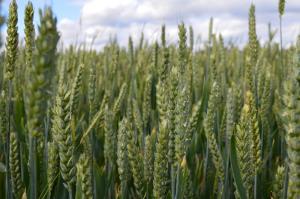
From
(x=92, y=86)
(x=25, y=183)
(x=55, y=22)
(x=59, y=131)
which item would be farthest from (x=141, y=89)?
(x=55, y=22)

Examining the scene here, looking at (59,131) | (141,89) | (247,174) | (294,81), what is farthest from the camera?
(141,89)

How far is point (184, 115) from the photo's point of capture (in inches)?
37.4

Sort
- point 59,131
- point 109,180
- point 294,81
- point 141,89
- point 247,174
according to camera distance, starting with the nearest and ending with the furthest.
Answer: point 294,81 < point 59,131 < point 247,174 < point 109,180 < point 141,89

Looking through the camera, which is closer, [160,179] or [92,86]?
[160,179]

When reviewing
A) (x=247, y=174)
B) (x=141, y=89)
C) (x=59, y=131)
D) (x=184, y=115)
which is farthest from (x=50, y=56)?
(x=141, y=89)

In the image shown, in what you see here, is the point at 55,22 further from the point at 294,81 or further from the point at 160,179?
the point at 160,179

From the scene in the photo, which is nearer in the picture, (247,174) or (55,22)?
(55,22)

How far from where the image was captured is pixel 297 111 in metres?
0.59

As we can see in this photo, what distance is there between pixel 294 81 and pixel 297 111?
0.04 m

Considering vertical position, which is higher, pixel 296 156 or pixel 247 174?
pixel 296 156

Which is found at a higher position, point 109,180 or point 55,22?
point 55,22

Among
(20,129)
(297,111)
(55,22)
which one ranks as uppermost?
(55,22)

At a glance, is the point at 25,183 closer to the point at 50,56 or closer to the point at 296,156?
the point at 50,56

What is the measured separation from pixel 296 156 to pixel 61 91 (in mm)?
492
